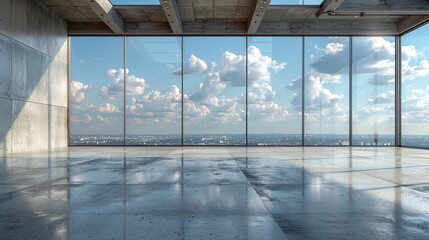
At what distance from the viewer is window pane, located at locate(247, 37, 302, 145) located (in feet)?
55.8

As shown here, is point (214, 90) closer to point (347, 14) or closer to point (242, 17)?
point (242, 17)

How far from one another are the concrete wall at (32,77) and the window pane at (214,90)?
624cm

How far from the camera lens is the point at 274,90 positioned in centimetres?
1730

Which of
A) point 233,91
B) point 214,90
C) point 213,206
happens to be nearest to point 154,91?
point 214,90

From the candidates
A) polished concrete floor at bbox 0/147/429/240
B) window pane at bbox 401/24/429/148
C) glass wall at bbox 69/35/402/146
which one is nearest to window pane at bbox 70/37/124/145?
glass wall at bbox 69/35/402/146

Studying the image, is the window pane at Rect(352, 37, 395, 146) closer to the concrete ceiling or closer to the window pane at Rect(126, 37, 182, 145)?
the concrete ceiling

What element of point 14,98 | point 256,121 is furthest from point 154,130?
point 14,98

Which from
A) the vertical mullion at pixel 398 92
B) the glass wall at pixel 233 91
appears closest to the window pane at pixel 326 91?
the glass wall at pixel 233 91

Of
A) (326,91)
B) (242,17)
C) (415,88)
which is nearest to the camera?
(242,17)

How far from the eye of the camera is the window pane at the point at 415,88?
15.7m

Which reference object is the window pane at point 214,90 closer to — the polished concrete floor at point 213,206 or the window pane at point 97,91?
Result: the window pane at point 97,91

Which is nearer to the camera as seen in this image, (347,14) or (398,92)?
(347,14)

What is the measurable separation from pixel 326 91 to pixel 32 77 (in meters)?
14.0

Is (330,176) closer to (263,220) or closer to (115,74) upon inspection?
(263,220)
